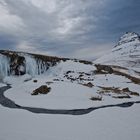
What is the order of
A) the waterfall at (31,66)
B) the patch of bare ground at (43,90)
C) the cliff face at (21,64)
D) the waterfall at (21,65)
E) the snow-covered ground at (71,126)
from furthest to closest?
the waterfall at (31,66) → the cliff face at (21,64) → the waterfall at (21,65) → the patch of bare ground at (43,90) → the snow-covered ground at (71,126)

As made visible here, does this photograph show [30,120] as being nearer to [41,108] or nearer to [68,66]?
[41,108]

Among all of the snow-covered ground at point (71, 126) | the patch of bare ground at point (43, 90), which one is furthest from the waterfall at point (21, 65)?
the snow-covered ground at point (71, 126)

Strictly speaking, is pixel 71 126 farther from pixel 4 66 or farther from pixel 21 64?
pixel 21 64

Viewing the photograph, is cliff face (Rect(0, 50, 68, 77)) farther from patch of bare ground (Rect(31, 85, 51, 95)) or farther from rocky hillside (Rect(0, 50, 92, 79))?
patch of bare ground (Rect(31, 85, 51, 95))

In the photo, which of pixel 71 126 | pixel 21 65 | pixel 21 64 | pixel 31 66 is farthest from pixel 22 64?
pixel 71 126

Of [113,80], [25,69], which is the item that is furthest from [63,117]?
[25,69]

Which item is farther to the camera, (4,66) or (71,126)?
(4,66)

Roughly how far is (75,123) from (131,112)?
600 centimetres

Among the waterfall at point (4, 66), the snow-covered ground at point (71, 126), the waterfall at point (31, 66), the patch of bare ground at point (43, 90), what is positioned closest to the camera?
the snow-covered ground at point (71, 126)

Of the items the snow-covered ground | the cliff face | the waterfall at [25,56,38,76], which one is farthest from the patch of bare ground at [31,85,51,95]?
the waterfall at [25,56,38,76]

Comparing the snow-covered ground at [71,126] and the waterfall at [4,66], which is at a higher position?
the waterfall at [4,66]

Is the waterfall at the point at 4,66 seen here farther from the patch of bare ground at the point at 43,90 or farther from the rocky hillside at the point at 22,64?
the patch of bare ground at the point at 43,90

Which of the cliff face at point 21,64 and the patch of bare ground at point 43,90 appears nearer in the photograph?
the patch of bare ground at point 43,90

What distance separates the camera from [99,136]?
12.3m
